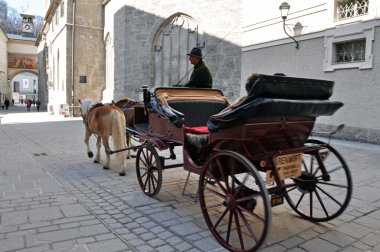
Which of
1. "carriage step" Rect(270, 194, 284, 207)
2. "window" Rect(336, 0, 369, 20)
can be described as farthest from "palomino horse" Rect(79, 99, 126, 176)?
"window" Rect(336, 0, 369, 20)

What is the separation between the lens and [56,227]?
362cm

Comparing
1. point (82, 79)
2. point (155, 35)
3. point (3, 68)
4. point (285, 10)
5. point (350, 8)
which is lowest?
point (82, 79)

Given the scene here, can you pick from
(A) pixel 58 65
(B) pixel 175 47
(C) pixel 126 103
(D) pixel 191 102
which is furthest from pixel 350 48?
(A) pixel 58 65

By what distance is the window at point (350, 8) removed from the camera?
30.0 ft

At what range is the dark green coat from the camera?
204 inches

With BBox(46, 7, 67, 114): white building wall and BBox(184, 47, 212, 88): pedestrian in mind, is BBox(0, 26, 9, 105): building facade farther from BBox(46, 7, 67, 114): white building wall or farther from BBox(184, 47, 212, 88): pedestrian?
BBox(184, 47, 212, 88): pedestrian

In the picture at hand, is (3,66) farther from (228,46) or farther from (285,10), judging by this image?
(285,10)

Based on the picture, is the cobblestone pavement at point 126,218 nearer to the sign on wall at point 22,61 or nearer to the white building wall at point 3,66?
the white building wall at point 3,66

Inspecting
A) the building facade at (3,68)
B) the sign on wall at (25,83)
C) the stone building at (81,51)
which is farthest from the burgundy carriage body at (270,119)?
the sign on wall at (25,83)

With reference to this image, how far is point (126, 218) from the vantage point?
3.93 m

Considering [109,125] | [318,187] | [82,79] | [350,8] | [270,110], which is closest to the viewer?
[270,110]

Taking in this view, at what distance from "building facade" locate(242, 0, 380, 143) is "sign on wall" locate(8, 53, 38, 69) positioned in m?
53.4

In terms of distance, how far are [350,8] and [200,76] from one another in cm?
668

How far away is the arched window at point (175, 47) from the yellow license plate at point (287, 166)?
12.2m
